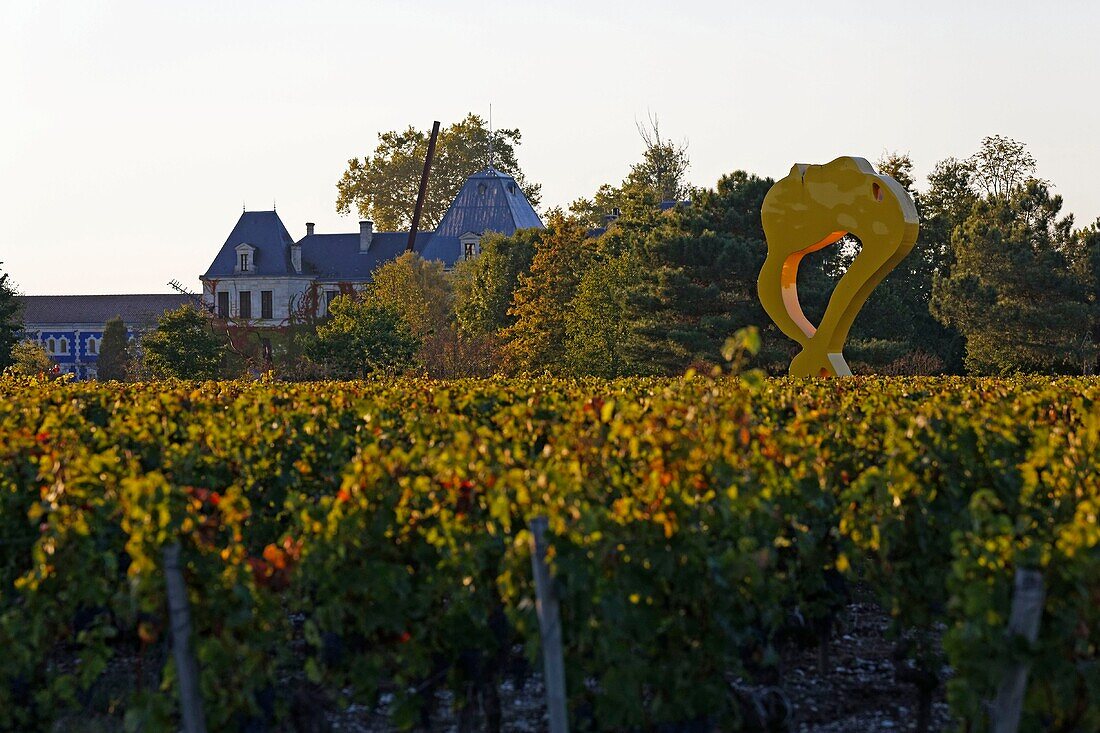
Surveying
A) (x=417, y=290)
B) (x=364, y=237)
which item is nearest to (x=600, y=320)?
(x=417, y=290)

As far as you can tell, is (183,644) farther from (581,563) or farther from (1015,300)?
(1015,300)

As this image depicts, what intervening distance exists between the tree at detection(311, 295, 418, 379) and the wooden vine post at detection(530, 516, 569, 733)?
32018 mm

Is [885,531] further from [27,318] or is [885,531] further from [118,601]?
[27,318]

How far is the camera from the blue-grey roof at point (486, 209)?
78.3 meters

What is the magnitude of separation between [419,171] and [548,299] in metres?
44.9

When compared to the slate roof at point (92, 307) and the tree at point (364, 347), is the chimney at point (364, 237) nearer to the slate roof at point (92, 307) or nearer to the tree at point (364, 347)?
the slate roof at point (92, 307)

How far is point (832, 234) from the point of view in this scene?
23.6 m

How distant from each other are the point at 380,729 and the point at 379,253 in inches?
2948

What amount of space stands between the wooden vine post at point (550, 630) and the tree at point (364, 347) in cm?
3202

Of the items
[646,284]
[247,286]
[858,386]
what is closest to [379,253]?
[247,286]

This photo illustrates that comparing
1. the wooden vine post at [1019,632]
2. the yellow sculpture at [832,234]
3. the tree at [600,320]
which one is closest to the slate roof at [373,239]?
the tree at [600,320]

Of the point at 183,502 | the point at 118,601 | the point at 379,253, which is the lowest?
the point at 118,601

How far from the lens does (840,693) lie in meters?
8.88

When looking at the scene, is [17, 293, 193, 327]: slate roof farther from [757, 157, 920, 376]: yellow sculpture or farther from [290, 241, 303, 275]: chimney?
[757, 157, 920, 376]: yellow sculpture
